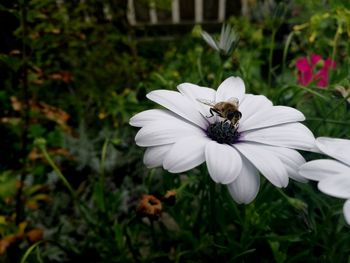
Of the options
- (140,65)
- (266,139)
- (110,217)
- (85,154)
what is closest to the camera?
(266,139)

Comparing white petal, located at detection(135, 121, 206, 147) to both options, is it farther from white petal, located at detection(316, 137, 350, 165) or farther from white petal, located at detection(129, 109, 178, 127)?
white petal, located at detection(316, 137, 350, 165)

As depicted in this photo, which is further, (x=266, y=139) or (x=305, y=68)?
(x=305, y=68)

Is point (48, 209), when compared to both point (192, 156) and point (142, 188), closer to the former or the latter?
point (142, 188)

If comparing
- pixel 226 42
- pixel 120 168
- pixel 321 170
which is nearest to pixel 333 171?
pixel 321 170

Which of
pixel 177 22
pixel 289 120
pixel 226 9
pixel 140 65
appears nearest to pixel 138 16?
pixel 177 22

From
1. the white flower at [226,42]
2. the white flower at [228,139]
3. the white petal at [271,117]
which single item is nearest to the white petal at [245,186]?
the white flower at [228,139]

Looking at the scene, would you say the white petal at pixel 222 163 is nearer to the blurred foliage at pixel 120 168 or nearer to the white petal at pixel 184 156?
the white petal at pixel 184 156
